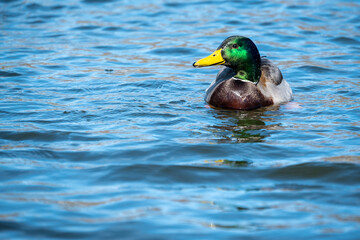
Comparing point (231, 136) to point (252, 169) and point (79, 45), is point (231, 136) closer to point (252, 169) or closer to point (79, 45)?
point (252, 169)

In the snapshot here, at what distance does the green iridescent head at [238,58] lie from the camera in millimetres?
7293

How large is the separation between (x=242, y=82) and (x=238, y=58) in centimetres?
32

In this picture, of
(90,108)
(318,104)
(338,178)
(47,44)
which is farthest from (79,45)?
(338,178)

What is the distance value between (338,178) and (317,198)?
0.52 metres

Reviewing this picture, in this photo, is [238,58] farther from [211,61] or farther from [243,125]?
[243,125]

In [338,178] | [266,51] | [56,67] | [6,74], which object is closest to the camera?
[338,178]

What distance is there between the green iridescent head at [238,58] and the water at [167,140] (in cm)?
53

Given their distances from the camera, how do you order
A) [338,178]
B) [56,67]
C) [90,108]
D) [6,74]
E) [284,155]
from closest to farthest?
[338,178]
[284,155]
[90,108]
[6,74]
[56,67]

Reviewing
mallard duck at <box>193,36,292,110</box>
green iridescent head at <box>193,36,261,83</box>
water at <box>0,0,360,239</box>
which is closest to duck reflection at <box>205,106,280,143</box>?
water at <box>0,0,360,239</box>

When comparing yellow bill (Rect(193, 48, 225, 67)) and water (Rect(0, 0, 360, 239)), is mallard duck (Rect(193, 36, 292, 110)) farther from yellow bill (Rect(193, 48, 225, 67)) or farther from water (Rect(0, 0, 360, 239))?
water (Rect(0, 0, 360, 239))

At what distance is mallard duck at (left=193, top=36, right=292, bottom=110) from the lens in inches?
288

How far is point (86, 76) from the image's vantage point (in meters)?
8.93

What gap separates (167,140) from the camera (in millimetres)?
5938

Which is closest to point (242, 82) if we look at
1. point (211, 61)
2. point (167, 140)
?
point (211, 61)
